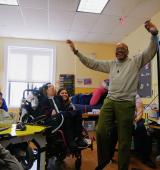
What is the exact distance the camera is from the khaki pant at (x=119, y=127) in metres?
2.23

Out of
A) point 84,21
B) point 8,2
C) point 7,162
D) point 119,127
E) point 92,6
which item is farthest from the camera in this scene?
point 84,21

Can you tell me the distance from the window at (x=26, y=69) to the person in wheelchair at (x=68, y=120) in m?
3.35

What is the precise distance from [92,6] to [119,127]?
286 cm

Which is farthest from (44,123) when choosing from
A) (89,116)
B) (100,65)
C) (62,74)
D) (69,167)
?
(62,74)

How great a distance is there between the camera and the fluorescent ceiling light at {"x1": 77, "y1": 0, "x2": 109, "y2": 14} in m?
4.14

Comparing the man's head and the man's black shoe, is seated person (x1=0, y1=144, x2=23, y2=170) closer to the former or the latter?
the man's head

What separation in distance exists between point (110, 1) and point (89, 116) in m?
2.23

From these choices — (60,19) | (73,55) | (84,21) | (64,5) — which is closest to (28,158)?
(64,5)

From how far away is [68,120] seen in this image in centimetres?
273

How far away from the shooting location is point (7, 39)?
20.7 feet

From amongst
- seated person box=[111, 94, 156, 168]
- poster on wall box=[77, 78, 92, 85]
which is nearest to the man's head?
seated person box=[111, 94, 156, 168]

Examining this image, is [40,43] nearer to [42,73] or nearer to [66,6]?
[42,73]

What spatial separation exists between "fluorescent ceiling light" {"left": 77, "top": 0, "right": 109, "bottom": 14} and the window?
235 cm

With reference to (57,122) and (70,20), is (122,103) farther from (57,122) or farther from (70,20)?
(70,20)
